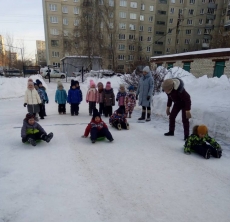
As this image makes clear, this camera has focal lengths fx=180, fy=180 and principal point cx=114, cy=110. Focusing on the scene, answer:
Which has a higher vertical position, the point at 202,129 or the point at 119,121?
the point at 202,129

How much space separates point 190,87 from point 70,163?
6358mm

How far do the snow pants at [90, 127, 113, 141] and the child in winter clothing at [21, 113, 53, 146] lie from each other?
3.07 feet

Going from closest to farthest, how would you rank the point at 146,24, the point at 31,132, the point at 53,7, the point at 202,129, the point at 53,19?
the point at 202,129
the point at 31,132
the point at 53,7
the point at 53,19
the point at 146,24

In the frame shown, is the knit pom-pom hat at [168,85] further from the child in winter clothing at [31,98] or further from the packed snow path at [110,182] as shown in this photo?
the child in winter clothing at [31,98]

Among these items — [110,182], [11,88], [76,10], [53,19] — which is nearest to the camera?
[110,182]

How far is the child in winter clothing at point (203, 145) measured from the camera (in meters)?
3.58

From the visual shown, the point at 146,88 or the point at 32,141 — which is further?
the point at 146,88

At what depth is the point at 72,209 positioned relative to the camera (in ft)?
7.19

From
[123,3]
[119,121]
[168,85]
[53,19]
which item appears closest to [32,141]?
[119,121]

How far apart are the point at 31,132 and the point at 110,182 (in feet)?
7.64

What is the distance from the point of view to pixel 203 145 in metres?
3.64

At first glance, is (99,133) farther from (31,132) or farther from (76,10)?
(76,10)

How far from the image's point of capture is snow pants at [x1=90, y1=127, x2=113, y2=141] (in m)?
4.22

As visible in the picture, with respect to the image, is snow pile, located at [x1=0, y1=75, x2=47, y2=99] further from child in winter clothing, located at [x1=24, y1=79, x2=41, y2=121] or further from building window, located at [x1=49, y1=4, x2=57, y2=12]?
building window, located at [x1=49, y1=4, x2=57, y2=12]
